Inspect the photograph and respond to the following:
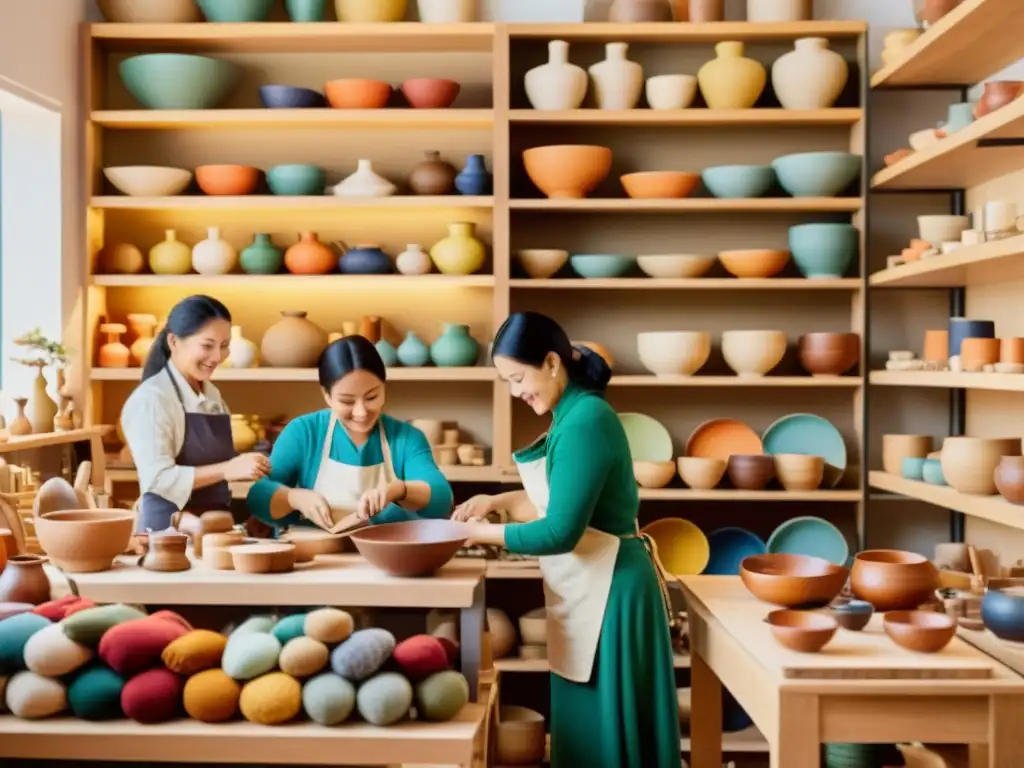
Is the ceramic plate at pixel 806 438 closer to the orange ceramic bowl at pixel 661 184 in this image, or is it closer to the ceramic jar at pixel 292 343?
the orange ceramic bowl at pixel 661 184

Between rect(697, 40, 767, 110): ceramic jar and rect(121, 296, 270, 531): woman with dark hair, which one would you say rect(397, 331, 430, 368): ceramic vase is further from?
rect(697, 40, 767, 110): ceramic jar

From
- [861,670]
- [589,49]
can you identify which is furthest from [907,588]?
[589,49]

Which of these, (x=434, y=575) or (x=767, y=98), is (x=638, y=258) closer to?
(x=767, y=98)

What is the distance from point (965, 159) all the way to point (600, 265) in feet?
4.33

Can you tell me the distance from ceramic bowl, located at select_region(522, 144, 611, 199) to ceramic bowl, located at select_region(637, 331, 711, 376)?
611mm

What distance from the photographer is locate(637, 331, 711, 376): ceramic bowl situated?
4273mm

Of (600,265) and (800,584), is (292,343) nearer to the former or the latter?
(600,265)

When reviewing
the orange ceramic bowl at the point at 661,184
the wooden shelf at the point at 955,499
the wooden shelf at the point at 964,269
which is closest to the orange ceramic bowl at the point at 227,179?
the orange ceramic bowl at the point at 661,184

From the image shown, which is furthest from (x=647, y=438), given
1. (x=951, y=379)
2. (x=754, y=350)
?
(x=951, y=379)

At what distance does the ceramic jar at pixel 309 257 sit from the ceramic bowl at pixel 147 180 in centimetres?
52

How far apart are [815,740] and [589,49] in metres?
3.24

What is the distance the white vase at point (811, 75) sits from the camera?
13.9 feet

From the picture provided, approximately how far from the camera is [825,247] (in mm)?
4262

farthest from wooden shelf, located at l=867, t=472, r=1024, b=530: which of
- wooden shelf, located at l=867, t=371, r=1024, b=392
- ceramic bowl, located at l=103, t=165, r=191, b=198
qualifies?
ceramic bowl, located at l=103, t=165, r=191, b=198
